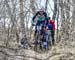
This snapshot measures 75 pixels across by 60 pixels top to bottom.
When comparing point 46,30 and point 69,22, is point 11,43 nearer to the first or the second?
point 46,30

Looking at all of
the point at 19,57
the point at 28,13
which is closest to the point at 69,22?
the point at 28,13

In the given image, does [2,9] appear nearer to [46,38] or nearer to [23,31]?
[23,31]

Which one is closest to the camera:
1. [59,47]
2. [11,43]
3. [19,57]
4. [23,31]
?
[19,57]

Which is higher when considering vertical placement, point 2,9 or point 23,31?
point 2,9

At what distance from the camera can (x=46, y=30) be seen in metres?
10.3

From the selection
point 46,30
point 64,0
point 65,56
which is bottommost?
point 65,56

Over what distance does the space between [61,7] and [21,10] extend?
204cm

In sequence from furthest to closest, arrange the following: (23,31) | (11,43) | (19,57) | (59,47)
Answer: (23,31) → (11,43) → (59,47) → (19,57)

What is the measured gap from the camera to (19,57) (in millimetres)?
9203

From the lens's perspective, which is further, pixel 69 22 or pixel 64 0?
pixel 64 0

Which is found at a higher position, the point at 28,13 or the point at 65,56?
the point at 28,13

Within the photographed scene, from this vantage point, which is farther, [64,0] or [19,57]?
[64,0]

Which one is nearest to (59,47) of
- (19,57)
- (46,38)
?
(46,38)

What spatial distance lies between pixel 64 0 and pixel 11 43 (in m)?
3.78
